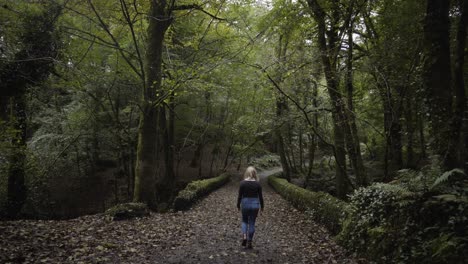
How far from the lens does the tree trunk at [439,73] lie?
537 cm

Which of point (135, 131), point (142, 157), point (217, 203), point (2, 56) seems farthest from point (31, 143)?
point (217, 203)

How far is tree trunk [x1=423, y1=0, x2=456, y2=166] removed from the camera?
537 cm

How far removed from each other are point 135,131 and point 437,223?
49.1 feet

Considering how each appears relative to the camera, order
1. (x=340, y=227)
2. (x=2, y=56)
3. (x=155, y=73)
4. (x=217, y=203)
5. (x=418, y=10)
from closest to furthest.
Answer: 1. (x=340, y=227)
2. (x=418, y=10)
3. (x=2, y=56)
4. (x=155, y=73)
5. (x=217, y=203)

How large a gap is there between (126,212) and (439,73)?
8.45m

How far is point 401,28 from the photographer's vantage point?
8148 millimetres

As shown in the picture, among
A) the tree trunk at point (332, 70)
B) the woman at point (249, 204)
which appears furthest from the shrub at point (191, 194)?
the tree trunk at point (332, 70)

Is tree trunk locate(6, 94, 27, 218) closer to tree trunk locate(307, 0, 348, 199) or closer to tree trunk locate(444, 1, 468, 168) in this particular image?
tree trunk locate(307, 0, 348, 199)

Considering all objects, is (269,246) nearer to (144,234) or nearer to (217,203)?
(144,234)

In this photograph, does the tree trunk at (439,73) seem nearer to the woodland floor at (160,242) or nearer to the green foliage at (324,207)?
the green foliage at (324,207)

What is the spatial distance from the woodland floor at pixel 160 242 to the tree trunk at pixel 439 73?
2963mm

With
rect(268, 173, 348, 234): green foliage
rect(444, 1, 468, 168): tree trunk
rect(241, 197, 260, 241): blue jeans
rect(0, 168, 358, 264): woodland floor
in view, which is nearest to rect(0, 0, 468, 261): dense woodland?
rect(444, 1, 468, 168): tree trunk

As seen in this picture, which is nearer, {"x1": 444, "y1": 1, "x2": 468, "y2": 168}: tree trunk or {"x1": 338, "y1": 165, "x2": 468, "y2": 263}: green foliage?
{"x1": 338, "y1": 165, "x2": 468, "y2": 263}: green foliage

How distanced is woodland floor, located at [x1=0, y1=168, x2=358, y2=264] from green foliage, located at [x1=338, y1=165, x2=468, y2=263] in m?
0.68
